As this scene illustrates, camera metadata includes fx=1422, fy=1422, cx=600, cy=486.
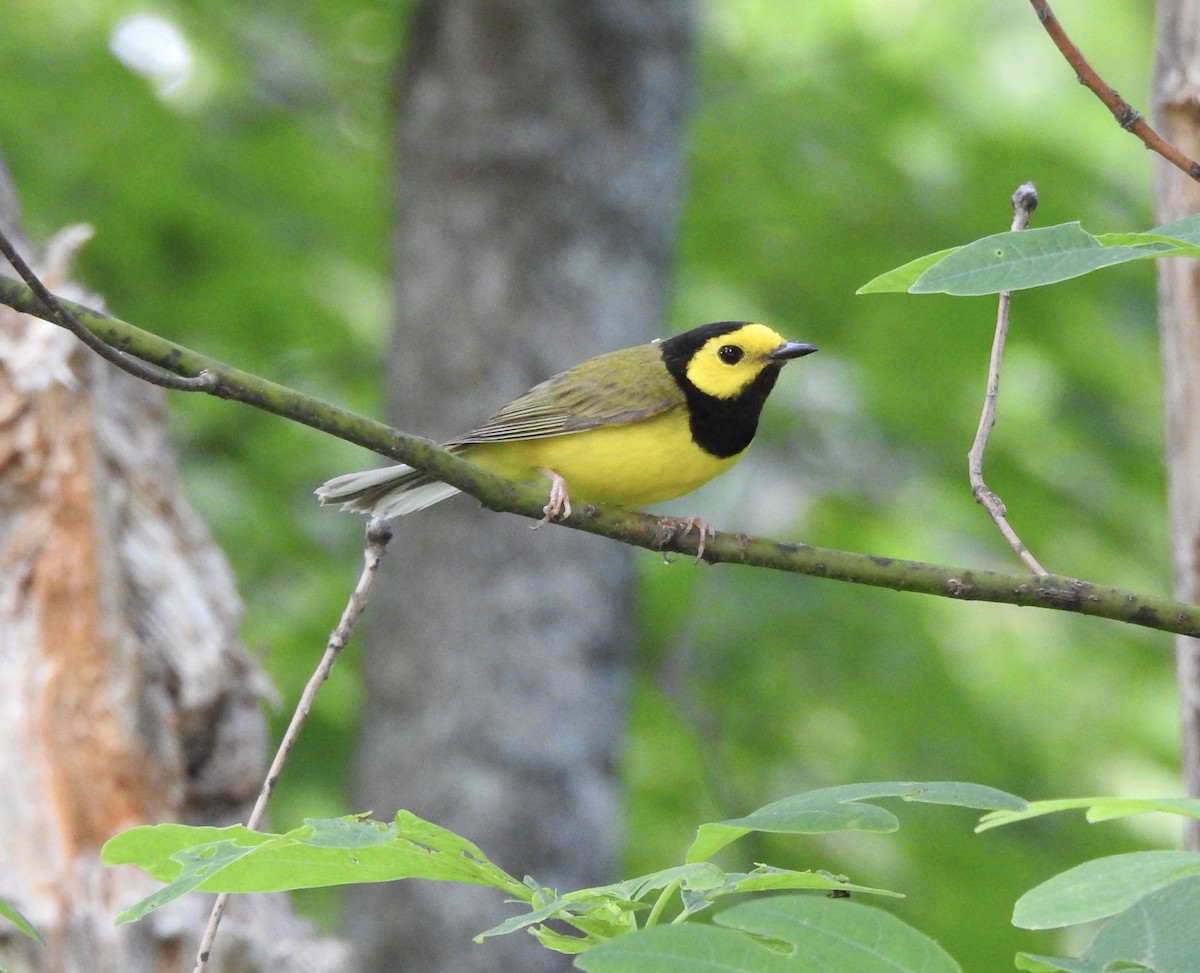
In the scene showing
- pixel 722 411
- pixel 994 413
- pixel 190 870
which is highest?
pixel 722 411

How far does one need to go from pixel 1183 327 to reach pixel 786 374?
532cm

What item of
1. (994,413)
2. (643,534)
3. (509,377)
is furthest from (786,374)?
(994,413)

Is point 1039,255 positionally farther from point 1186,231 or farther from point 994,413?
point 994,413

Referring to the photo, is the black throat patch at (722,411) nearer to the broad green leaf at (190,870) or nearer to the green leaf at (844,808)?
the green leaf at (844,808)

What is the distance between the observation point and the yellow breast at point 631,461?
4652mm

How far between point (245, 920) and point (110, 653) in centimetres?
90

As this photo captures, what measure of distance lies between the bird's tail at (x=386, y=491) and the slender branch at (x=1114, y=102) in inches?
90.6

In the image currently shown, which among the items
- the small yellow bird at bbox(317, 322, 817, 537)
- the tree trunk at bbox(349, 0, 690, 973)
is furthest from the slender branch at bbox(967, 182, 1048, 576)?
the tree trunk at bbox(349, 0, 690, 973)

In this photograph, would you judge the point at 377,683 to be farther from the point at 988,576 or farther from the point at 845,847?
the point at 988,576

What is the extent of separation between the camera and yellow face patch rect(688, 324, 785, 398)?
4879 millimetres

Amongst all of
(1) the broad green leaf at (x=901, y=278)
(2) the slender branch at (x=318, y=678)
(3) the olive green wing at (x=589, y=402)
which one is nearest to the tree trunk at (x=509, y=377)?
(3) the olive green wing at (x=589, y=402)

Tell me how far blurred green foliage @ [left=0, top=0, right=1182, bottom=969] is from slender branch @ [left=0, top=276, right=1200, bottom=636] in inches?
188

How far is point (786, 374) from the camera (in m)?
9.09

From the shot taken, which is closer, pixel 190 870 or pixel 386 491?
pixel 190 870
